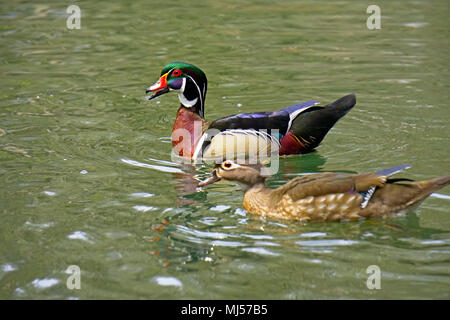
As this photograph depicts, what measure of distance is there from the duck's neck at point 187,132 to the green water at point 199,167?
23cm

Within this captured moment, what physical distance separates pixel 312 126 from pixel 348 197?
2.40 m

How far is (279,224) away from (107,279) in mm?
1680

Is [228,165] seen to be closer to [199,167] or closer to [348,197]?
[348,197]

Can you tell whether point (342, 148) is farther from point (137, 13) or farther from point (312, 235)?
point (137, 13)

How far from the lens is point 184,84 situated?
892cm

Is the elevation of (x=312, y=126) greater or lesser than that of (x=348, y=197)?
greater

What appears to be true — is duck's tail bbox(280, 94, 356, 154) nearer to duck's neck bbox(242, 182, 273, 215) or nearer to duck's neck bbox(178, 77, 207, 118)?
duck's neck bbox(178, 77, 207, 118)

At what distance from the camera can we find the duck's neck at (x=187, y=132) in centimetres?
845

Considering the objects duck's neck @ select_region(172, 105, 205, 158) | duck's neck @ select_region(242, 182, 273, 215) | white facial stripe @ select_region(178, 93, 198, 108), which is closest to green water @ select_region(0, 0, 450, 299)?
duck's neck @ select_region(242, 182, 273, 215)

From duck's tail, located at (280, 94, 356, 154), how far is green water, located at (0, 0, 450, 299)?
186mm

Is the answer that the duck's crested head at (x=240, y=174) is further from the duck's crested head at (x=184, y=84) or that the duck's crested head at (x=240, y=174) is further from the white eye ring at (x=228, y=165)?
the duck's crested head at (x=184, y=84)

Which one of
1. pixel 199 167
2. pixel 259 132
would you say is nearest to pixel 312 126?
pixel 259 132

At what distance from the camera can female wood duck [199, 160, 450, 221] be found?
20.2 feet
